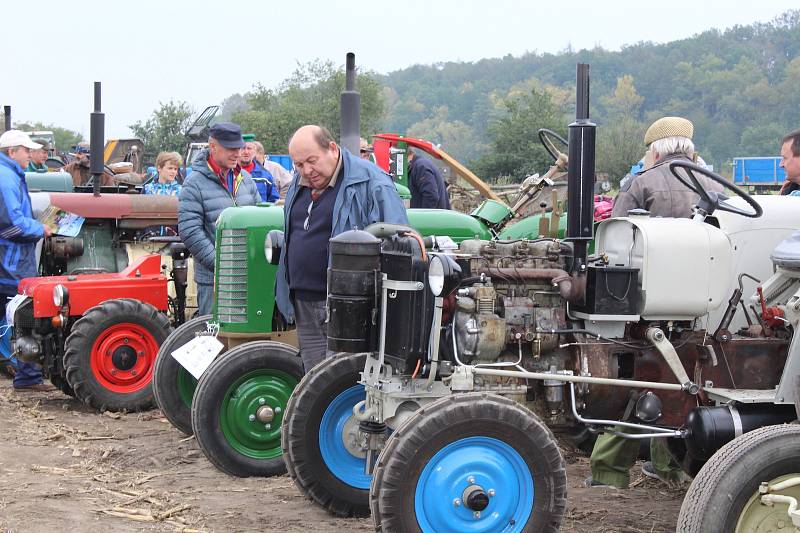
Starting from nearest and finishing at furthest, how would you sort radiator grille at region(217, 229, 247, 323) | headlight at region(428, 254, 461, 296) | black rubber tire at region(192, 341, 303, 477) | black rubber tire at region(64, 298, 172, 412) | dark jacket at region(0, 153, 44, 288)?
headlight at region(428, 254, 461, 296)
black rubber tire at region(192, 341, 303, 477)
radiator grille at region(217, 229, 247, 323)
black rubber tire at region(64, 298, 172, 412)
dark jacket at region(0, 153, 44, 288)

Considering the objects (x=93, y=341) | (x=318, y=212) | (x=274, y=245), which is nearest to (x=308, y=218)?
(x=318, y=212)

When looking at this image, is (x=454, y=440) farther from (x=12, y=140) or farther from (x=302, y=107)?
(x=302, y=107)

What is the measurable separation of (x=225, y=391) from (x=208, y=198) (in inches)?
70.2

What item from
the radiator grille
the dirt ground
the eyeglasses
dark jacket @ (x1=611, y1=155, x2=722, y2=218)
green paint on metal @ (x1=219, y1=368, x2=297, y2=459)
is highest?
dark jacket @ (x1=611, y1=155, x2=722, y2=218)

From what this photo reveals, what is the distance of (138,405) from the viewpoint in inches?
309

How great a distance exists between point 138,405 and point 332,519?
11.3 feet

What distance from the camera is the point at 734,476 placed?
143 inches

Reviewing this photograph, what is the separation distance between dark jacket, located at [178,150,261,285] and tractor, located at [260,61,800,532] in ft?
9.02

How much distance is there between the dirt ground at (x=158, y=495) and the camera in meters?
4.73

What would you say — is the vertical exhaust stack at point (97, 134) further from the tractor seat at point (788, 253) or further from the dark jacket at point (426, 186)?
the tractor seat at point (788, 253)

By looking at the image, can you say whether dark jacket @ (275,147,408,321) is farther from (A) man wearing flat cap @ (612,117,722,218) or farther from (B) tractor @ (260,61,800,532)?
(A) man wearing flat cap @ (612,117,722,218)

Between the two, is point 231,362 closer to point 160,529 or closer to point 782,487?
point 160,529

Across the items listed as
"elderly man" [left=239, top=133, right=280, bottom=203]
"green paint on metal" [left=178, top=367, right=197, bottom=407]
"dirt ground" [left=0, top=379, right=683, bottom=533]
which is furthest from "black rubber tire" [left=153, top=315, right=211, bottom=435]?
"elderly man" [left=239, top=133, right=280, bottom=203]

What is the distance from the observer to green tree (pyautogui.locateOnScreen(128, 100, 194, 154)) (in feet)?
136
